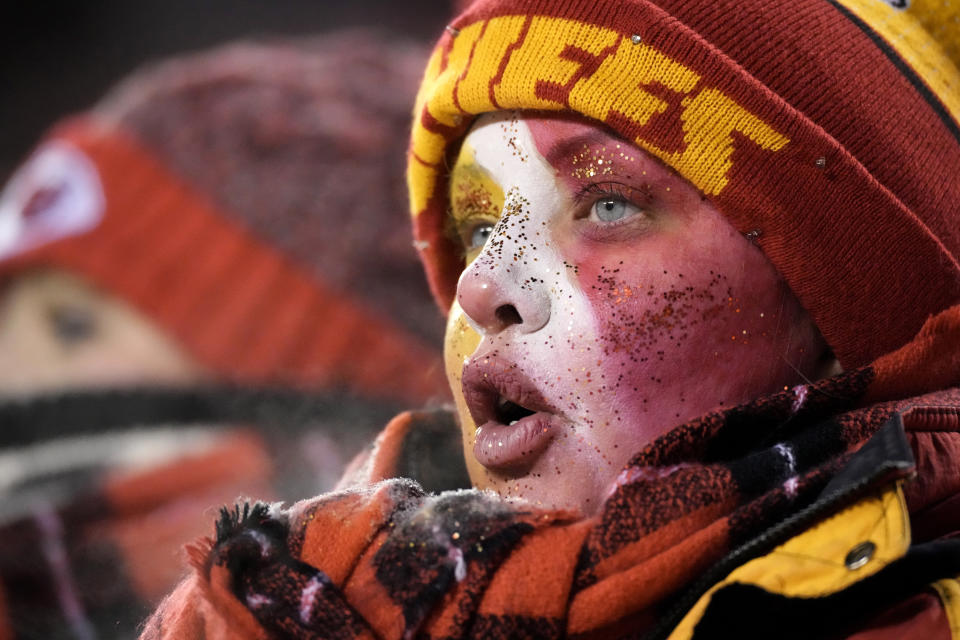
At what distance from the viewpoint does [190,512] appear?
7.72ft

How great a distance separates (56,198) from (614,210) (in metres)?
1.83

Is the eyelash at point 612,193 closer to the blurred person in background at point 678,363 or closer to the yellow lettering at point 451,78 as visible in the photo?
the blurred person in background at point 678,363

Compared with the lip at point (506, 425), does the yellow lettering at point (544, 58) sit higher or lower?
higher

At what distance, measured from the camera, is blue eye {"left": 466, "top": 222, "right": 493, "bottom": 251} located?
1258 millimetres

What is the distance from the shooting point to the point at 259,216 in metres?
2.58

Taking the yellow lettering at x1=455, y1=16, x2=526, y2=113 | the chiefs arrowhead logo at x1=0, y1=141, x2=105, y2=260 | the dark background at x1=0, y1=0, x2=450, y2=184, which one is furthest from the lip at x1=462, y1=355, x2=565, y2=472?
the dark background at x1=0, y1=0, x2=450, y2=184

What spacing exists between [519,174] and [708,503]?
393 mm

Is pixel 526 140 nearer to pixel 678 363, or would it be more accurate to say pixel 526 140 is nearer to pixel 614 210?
pixel 614 210

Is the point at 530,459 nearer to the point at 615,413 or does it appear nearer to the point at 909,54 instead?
the point at 615,413

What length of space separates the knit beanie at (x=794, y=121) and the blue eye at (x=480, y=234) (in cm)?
15

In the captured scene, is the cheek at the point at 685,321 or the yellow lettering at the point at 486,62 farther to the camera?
the yellow lettering at the point at 486,62

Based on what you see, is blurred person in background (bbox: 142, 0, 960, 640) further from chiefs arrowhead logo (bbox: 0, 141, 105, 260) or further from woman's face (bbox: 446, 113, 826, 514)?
chiefs arrowhead logo (bbox: 0, 141, 105, 260)

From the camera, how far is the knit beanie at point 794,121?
1.06 metres

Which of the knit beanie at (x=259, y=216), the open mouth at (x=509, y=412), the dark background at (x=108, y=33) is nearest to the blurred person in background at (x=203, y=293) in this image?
the knit beanie at (x=259, y=216)
